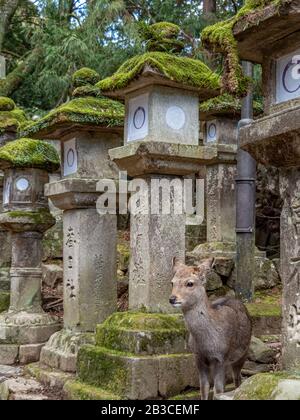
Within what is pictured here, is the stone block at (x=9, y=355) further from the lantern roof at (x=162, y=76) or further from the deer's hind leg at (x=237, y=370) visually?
the lantern roof at (x=162, y=76)

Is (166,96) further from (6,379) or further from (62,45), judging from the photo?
(62,45)

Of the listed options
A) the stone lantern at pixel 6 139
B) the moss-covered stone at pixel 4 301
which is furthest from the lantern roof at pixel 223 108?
the moss-covered stone at pixel 4 301

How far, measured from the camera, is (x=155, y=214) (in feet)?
19.6

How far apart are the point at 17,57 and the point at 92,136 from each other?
35.6 ft

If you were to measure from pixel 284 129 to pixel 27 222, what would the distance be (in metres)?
4.85

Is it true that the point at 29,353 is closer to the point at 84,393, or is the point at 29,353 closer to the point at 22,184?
the point at 22,184

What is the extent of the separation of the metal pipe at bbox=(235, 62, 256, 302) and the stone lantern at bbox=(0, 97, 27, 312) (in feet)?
11.1

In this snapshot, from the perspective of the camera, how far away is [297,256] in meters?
4.20

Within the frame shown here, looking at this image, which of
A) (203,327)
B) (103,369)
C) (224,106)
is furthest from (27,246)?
(203,327)

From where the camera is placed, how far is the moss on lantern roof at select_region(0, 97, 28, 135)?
10258 millimetres

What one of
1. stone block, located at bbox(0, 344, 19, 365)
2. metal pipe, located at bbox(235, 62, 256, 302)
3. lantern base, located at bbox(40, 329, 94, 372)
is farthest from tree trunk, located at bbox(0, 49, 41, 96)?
lantern base, located at bbox(40, 329, 94, 372)

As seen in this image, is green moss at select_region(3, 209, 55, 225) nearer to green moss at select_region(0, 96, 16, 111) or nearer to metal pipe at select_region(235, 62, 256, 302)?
metal pipe at select_region(235, 62, 256, 302)

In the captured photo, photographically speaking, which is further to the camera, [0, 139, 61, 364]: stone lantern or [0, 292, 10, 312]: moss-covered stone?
[0, 292, 10, 312]: moss-covered stone

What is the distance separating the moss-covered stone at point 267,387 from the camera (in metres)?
3.80
